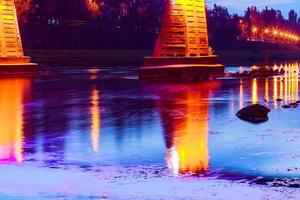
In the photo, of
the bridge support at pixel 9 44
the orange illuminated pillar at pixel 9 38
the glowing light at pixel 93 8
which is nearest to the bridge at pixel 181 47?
the bridge support at pixel 9 44

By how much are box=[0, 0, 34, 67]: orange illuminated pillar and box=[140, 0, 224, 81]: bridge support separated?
35.5 feet

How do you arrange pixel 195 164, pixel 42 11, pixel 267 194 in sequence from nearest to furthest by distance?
pixel 267 194
pixel 195 164
pixel 42 11

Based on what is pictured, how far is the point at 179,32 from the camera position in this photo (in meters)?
41.5

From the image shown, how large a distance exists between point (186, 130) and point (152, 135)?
1117 millimetres

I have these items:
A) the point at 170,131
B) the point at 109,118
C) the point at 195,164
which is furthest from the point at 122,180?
the point at 109,118

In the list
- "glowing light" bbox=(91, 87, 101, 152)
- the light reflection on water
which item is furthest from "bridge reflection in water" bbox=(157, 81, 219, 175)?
"glowing light" bbox=(91, 87, 101, 152)

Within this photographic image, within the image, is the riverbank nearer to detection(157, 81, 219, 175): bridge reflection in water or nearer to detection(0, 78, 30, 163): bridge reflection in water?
detection(157, 81, 219, 175): bridge reflection in water

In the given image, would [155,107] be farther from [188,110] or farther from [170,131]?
[170,131]

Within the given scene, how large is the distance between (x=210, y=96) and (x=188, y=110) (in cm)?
582

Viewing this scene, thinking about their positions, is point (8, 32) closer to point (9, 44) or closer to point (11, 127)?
point (9, 44)

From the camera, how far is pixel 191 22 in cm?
4206

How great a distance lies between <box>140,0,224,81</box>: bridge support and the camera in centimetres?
4119

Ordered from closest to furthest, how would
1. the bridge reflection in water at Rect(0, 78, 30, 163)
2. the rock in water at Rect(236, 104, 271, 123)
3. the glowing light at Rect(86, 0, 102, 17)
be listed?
the bridge reflection in water at Rect(0, 78, 30, 163) → the rock in water at Rect(236, 104, 271, 123) → the glowing light at Rect(86, 0, 102, 17)

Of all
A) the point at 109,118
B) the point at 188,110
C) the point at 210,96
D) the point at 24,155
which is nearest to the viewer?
the point at 24,155
